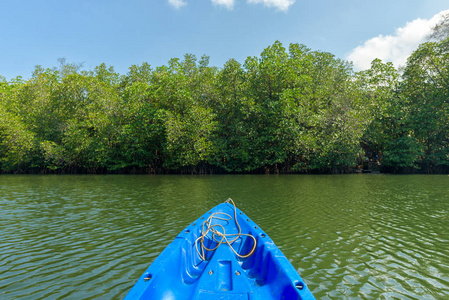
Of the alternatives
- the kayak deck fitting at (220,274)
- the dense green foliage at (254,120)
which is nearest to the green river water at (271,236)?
the kayak deck fitting at (220,274)

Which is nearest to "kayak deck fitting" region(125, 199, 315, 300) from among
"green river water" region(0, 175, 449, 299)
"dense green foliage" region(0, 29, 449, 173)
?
"green river water" region(0, 175, 449, 299)

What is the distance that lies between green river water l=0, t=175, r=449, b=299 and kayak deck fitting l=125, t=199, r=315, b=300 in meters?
1.04

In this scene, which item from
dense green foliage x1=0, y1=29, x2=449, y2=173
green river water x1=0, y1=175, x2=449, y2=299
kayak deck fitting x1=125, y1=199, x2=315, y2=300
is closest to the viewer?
kayak deck fitting x1=125, y1=199, x2=315, y2=300

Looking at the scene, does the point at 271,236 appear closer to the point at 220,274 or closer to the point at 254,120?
the point at 220,274

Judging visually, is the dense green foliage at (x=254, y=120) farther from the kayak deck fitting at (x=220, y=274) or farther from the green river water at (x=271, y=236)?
the kayak deck fitting at (x=220, y=274)

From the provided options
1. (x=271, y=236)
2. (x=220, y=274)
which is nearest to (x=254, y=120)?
(x=271, y=236)

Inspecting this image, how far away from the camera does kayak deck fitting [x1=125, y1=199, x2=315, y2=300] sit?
131 inches

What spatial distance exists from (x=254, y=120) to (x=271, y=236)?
86.1 feet

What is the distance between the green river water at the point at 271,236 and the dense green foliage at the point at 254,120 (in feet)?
59.1

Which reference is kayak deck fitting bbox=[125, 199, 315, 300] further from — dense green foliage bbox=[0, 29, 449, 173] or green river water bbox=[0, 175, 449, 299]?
dense green foliage bbox=[0, 29, 449, 173]

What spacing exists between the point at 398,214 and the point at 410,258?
189 inches

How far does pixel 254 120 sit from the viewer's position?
32.6 metres

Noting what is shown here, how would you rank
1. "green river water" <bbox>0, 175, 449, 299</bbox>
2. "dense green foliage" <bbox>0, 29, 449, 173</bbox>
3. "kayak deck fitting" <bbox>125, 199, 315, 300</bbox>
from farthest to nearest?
1. "dense green foliage" <bbox>0, 29, 449, 173</bbox>
2. "green river water" <bbox>0, 175, 449, 299</bbox>
3. "kayak deck fitting" <bbox>125, 199, 315, 300</bbox>

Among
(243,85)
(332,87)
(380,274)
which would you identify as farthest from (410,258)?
(332,87)
